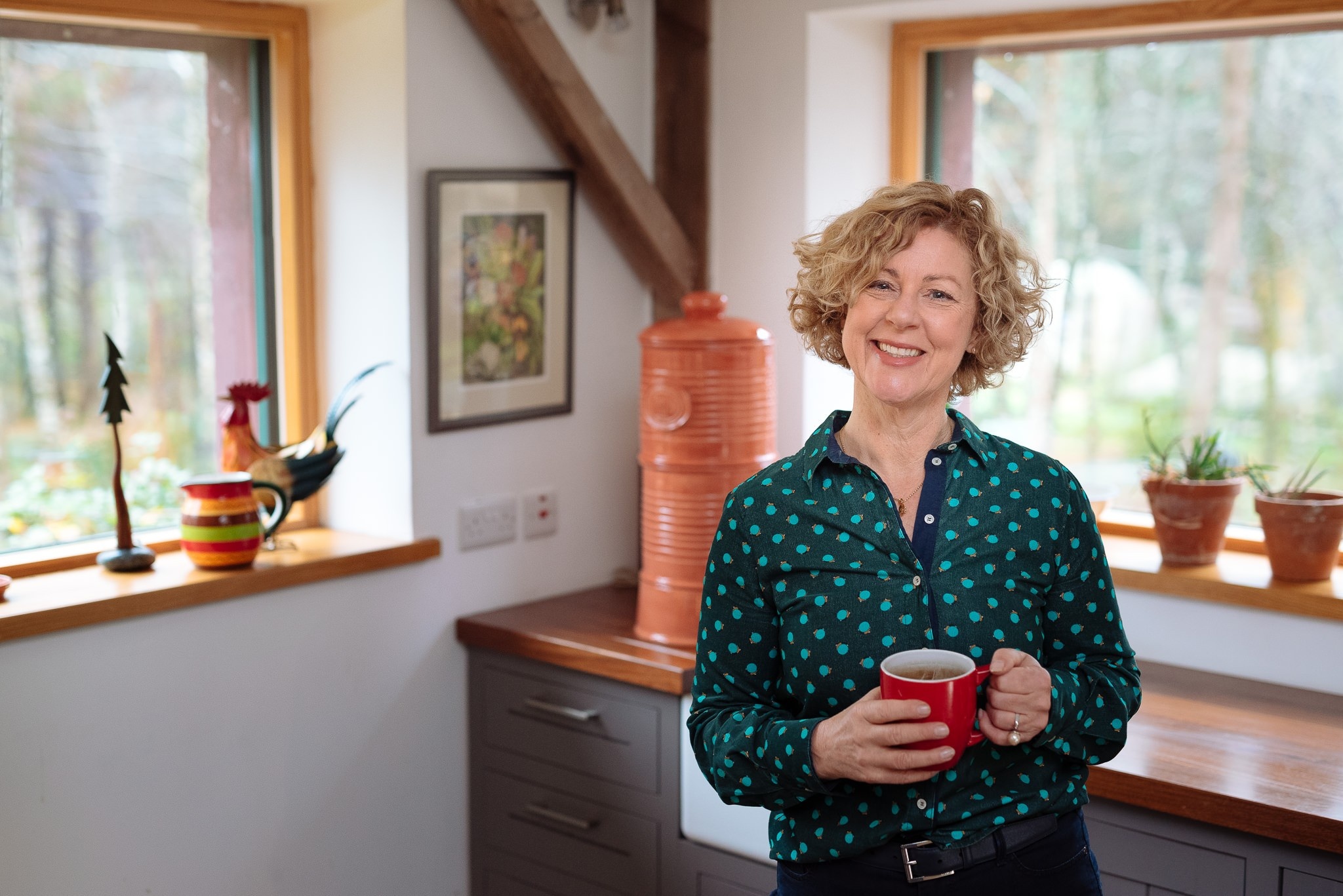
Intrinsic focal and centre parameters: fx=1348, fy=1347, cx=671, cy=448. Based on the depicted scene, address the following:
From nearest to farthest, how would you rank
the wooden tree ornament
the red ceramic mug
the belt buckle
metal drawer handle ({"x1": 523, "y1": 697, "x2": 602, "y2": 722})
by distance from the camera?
the red ceramic mug < the belt buckle < the wooden tree ornament < metal drawer handle ({"x1": 523, "y1": 697, "x2": 602, "y2": 722})

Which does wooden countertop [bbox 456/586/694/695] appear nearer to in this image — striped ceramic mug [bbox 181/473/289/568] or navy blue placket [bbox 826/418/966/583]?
striped ceramic mug [bbox 181/473/289/568]

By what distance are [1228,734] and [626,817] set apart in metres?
1.07

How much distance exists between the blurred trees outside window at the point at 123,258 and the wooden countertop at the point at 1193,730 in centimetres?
70

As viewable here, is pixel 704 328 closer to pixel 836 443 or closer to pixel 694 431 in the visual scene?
pixel 694 431

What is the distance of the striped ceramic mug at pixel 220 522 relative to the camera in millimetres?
2281

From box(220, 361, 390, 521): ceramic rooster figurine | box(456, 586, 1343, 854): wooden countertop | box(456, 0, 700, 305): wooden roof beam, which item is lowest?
box(456, 586, 1343, 854): wooden countertop

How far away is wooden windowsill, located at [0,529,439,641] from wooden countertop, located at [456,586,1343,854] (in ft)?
0.94

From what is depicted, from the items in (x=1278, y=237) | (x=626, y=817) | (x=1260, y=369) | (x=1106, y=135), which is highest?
(x=1106, y=135)

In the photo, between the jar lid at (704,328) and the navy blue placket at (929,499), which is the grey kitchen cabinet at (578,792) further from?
the navy blue placket at (929,499)

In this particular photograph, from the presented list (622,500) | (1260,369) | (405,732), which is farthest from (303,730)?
(1260,369)

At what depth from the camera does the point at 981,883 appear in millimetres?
1359

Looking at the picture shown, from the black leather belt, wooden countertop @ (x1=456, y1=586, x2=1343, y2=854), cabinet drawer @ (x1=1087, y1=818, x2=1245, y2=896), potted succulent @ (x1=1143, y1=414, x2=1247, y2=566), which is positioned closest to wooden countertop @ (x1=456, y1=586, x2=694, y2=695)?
wooden countertop @ (x1=456, y1=586, x2=1343, y2=854)

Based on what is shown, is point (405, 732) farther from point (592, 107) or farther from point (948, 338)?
point (948, 338)

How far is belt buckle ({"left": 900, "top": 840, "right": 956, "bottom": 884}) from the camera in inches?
53.2
